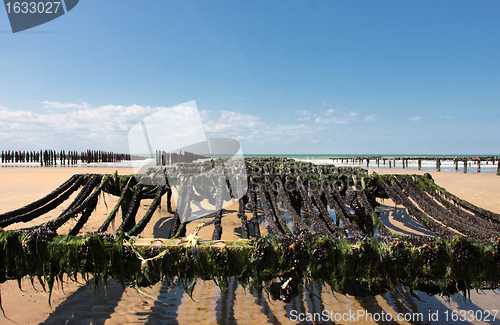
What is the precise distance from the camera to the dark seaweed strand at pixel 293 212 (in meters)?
3.08

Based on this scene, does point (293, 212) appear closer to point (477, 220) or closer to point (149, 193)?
point (477, 220)

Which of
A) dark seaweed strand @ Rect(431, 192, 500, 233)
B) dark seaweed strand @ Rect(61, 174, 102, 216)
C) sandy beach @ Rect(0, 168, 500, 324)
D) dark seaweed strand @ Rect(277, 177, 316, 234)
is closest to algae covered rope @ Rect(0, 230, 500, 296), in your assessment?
dark seaweed strand @ Rect(277, 177, 316, 234)

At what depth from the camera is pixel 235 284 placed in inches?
A: 138

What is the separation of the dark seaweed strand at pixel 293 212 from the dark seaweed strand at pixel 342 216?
548 mm

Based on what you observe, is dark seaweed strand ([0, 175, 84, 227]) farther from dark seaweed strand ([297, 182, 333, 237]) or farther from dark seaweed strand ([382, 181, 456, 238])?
dark seaweed strand ([382, 181, 456, 238])

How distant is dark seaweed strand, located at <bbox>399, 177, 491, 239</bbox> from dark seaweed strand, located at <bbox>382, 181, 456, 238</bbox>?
0.51 feet

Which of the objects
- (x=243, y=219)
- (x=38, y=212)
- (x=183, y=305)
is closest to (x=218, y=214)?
(x=243, y=219)

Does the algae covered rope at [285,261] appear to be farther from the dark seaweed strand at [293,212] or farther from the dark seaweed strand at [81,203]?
the dark seaweed strand at [81,203]

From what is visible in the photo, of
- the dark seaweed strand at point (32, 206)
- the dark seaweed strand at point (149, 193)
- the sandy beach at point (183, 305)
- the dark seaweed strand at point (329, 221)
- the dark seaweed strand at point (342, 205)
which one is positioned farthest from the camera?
the dark seaweed strand at point (149, 193)

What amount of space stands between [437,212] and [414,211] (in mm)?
452

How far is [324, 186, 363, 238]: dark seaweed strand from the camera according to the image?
2.95m

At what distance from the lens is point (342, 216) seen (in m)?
3.73

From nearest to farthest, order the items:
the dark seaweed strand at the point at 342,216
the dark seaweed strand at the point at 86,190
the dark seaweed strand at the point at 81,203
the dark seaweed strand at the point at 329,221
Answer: the dark seaweed strand at the point at 342,216 < the dark seaweed strand at the point at 329,221 < the dark seaweed strand at the point at 81,203 < the dark seaweed strand at the point at 86,190

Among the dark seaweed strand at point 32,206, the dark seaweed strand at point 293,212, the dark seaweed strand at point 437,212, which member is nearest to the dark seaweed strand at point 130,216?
the dark seaweed strand at point 32,206
